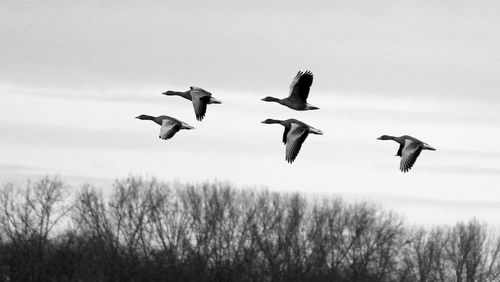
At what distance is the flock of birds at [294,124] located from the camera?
1735 inches

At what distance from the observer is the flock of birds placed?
4406cm

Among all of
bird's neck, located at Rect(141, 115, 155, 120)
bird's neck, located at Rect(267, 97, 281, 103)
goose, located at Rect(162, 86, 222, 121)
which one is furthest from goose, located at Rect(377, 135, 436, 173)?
bird's neck, located at Rect(141, 115, 155, 120)

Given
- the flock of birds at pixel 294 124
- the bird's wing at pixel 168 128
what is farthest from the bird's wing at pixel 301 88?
the bird's wing at pixel 168 128

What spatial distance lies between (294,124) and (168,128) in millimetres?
4762

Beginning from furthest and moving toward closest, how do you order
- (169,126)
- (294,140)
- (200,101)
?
(294,140) → (200,101) → (169,126)

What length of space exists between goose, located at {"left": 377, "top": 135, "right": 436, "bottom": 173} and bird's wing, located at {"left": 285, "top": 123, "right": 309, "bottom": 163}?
2.96 meters

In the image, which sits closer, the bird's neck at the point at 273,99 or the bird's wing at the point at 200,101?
the bird's wing at the point at 200,101

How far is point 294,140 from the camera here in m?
45.3

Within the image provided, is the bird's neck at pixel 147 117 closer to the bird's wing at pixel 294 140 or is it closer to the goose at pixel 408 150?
the bird's wing at pixel 294 140

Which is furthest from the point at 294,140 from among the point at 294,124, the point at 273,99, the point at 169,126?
the point at 169,126

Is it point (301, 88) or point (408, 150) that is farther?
point (301, 88)

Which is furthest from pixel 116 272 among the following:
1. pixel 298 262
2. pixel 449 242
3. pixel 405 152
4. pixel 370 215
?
pixel 405 152

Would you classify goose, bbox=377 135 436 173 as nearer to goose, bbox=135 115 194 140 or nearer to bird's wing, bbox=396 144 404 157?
bird's wing, bbox=396 144 404 157

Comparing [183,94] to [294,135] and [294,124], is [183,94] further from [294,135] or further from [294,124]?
[294,135]
